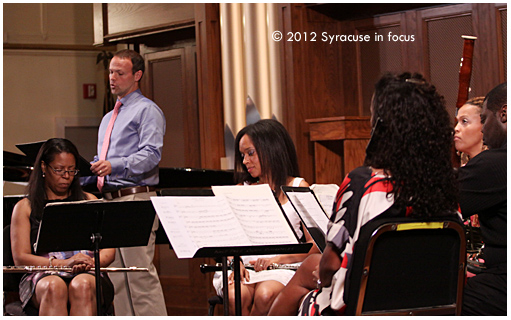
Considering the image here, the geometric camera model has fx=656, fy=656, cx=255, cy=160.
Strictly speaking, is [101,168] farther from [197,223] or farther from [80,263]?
[197,223]

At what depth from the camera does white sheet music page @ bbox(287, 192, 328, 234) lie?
7.73ft

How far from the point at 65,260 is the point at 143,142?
87cm

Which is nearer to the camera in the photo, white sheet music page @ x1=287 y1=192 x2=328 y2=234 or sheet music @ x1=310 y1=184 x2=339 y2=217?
white sheet music page @ x1=287 y1=192 x2=328 y2=234

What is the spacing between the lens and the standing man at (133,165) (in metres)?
3.78

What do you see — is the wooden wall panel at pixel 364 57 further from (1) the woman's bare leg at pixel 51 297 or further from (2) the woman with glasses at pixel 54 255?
(1) the woman's bare leg at pixel 51 297

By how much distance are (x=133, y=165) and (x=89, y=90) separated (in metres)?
3.67

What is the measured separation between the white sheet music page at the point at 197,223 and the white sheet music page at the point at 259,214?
0.03 m

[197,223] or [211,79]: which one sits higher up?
[211,79]

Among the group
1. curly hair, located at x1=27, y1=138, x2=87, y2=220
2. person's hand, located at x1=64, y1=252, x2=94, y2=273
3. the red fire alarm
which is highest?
the red fire alarm

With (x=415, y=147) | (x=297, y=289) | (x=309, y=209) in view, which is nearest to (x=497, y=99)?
(x=415, y=147)

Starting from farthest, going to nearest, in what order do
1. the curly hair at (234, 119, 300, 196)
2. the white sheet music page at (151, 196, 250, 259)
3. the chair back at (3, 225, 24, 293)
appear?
the curly hair at (234, 119, 300, 196), the chair back at (3, 225, 24, 293), the white sheet music page at (151, 196, 250, 259)

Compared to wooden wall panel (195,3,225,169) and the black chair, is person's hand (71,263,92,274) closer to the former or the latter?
the black chair

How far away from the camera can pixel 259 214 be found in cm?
229

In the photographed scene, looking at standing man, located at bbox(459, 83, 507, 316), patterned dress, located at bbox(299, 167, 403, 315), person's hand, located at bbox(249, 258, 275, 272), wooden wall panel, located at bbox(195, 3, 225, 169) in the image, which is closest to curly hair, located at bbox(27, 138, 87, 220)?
person's hand, located at bbox(249, 258, 275, 272)
